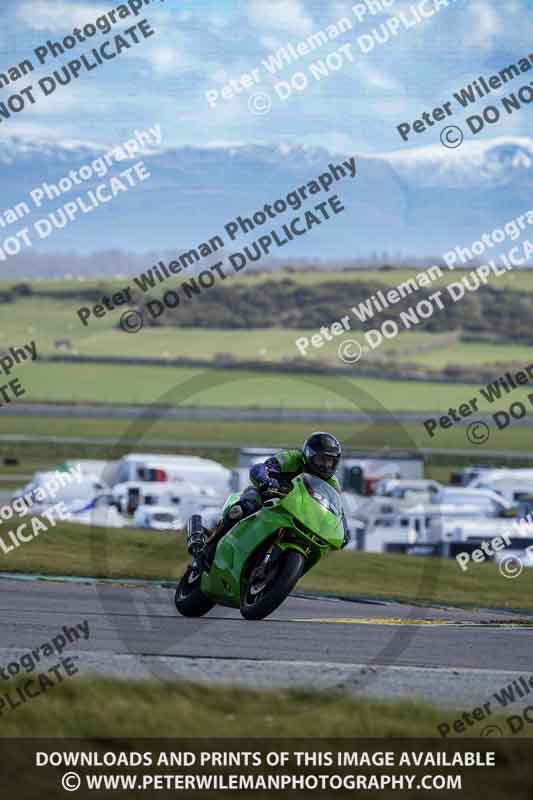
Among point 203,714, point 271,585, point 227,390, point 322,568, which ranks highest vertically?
point 227,390

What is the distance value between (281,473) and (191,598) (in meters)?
1.65

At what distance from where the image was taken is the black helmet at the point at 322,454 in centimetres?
1096

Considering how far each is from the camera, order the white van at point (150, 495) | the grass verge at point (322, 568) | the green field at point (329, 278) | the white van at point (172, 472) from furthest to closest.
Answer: the green field at point (329, 278), the white van at point (172, 472), the white van at point (150, 495), the grass verge at point (322, 568)

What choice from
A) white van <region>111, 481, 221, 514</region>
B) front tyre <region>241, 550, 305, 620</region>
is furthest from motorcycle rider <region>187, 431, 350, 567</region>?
white van <region>111, 481, 221, 514</region>

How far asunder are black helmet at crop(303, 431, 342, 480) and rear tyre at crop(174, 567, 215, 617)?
5.25ft

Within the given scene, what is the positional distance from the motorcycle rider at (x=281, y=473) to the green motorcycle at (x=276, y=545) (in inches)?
3.4

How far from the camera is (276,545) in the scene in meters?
10.6

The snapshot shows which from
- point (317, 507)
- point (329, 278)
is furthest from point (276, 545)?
point (329, 278)

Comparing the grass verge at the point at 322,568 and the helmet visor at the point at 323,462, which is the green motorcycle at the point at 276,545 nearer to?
the helmet visor at the point at 323,462

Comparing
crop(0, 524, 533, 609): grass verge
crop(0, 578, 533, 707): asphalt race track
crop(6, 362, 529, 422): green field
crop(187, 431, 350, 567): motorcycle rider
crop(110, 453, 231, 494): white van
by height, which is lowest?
crop(0, 578, 533, 707): asphalt race track

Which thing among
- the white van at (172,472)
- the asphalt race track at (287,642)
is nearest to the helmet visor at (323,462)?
the asphalt race track at (287,642)

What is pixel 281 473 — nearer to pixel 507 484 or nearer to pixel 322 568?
pixel 322 568

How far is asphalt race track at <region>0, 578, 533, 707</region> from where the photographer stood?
9.05m

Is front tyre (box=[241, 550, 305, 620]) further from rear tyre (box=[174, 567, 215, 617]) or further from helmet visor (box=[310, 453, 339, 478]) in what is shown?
rear tyre (box=[174, 567, 215, 617])
